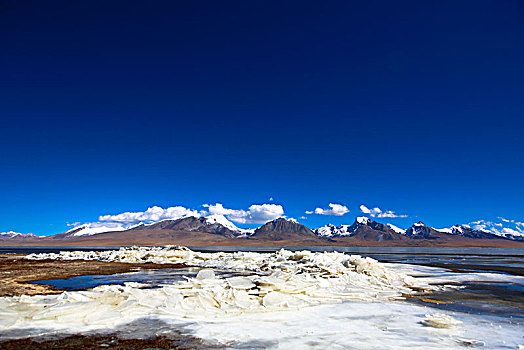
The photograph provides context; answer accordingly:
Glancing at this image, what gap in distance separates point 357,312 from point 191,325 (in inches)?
175

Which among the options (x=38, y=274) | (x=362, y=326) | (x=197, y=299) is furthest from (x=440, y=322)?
(x=38, y=274)

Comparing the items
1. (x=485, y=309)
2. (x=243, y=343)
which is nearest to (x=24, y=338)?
(x=243, y=343)

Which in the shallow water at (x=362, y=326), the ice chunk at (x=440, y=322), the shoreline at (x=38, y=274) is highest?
the ice chunk at (x=440, y=322)

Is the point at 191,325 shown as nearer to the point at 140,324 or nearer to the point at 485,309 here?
→ the point at 140,324

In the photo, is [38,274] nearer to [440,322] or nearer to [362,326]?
[362,326]

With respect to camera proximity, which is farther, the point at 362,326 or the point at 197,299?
the point at 197,299

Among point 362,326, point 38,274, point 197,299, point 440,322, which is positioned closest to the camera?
point 440,322

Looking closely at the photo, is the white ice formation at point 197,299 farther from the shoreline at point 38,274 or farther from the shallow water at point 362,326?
the shoreline at point 38,274

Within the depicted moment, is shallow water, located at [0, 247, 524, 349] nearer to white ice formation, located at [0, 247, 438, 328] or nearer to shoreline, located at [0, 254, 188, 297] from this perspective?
white ice formation, located at [0, 247, 438, 328]

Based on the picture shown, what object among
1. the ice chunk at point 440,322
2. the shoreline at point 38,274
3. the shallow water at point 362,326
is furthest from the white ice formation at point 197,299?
the shoreline at point 38,274

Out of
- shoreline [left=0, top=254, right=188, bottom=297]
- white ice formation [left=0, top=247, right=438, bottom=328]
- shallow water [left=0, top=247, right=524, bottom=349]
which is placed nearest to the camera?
shallow water [left=0, top=247, right=524, bottom=349]

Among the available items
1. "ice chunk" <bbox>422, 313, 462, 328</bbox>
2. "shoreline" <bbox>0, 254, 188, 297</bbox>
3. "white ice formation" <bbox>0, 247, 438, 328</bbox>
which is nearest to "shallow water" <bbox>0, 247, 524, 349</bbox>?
"ice chunk" <bbox>422, 313, 462, 328</bbox>

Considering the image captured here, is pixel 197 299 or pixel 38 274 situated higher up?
pixel 197 299

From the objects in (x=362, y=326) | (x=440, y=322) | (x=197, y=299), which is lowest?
(x=362, y=326)
